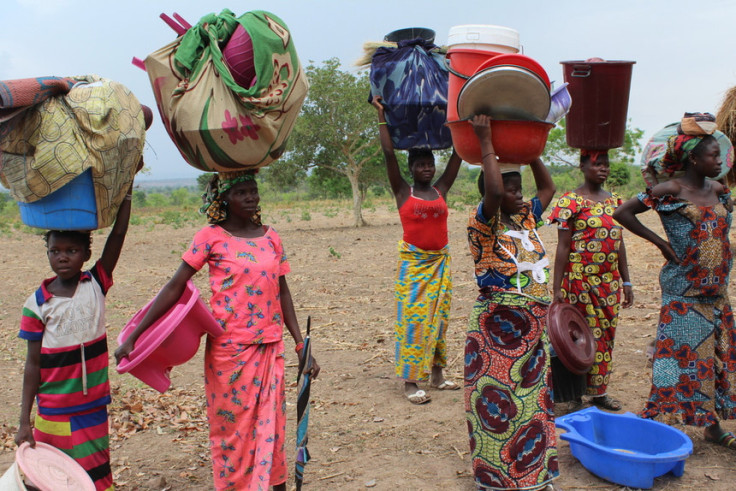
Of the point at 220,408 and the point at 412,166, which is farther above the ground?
the point at 412,166

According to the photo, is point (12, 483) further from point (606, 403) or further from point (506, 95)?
point (606, 403)

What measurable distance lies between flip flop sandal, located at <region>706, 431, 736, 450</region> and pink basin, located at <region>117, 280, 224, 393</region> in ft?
9.67

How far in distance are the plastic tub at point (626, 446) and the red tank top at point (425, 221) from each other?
160 centimetres

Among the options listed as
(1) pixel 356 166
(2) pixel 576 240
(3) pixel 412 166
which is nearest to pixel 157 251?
(1) pixel 356 166

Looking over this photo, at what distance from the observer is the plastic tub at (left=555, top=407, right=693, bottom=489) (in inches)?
127

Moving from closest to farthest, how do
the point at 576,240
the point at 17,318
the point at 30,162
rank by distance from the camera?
the point at 30,162, the point at 576,240, the point at 17,318

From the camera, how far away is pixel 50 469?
271 centimetres

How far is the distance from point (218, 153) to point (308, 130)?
1524 cm

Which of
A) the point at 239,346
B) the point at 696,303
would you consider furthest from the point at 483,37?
the point at 696,303

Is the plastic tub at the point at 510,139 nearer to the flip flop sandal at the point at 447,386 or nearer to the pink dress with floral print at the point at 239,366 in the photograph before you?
the pink dress with floral print at the point at 239,366

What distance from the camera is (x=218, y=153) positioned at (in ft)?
9.17

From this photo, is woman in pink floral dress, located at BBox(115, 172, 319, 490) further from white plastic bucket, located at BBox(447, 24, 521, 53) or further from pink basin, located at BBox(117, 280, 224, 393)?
white plastic bucket, located at BBox(447, 24, 521, 53)

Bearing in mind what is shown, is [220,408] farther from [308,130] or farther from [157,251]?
[308,130]

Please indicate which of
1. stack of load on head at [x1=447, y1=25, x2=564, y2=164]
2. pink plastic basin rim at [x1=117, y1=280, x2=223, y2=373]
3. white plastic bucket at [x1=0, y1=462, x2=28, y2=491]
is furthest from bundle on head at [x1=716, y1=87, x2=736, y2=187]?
white plastic bucket at [x1=0, y1=462, x2=28, y2=491]
